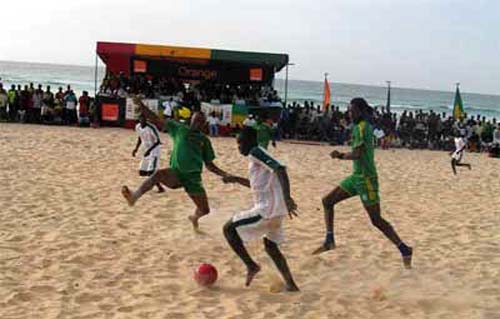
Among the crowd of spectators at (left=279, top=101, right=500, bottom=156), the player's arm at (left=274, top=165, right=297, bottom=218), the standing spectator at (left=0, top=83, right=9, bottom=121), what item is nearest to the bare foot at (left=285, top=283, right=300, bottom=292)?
the player's arm at (left=274, top=165, right=297, bottom=218)

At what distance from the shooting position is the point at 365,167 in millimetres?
6980

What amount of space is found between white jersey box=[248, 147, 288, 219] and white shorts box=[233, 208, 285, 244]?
54mm

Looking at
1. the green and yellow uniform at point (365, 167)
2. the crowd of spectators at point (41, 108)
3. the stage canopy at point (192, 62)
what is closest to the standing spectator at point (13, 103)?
the crowd of spectators at point (41, 108)

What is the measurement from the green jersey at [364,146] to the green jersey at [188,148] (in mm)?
1700

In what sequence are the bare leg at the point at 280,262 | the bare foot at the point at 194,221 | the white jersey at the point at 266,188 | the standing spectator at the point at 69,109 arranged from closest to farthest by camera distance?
the white jersey at the point at 266,188 < the bare leg at the point at 280,262 < the bare foot at the point at 194,221 < the standing spectator at the point at 69,109

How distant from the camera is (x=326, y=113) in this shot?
24.6m

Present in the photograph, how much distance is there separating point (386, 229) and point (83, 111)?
1839cm

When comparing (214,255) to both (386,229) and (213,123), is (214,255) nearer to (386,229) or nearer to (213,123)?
(386,229)

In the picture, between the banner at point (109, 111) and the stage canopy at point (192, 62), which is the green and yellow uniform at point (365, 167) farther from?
the banner at point (109, 111)

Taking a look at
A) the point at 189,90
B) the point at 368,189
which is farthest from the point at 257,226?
the point at 189,90

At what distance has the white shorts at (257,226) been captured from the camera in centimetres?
609

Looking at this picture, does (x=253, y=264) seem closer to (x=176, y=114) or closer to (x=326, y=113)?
(x=176, y=114)

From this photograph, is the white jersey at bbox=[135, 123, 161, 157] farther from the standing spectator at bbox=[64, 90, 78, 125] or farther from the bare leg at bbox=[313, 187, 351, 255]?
the standing spectator at bbox=[64, 90, 78, 125]

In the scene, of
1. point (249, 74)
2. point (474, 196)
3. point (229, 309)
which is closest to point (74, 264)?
point (229, 309)
